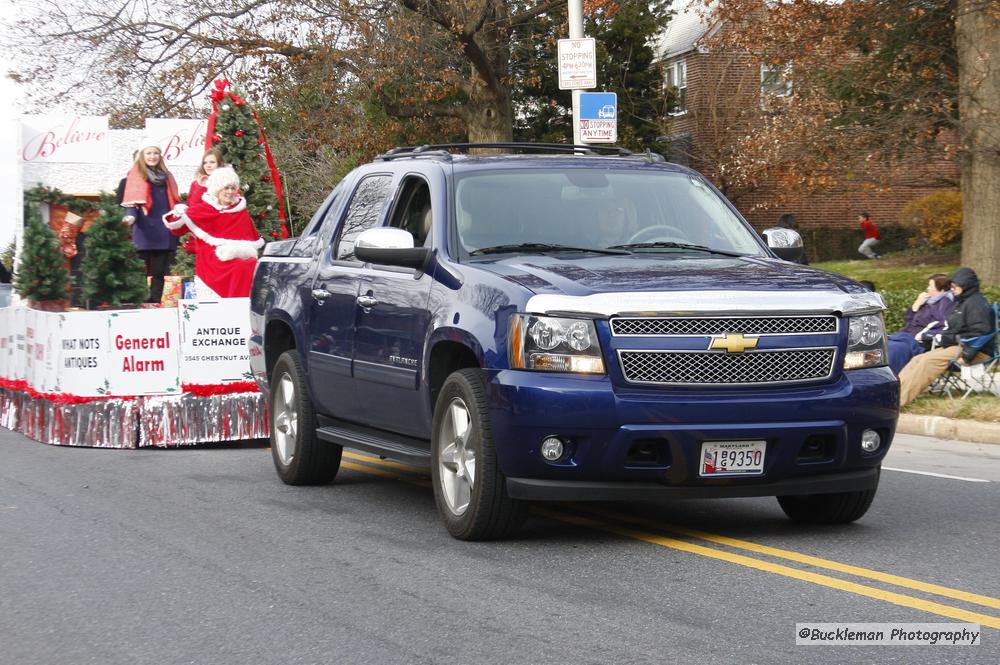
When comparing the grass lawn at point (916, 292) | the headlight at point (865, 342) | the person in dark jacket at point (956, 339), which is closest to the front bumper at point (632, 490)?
the headlight at point (865, 342)

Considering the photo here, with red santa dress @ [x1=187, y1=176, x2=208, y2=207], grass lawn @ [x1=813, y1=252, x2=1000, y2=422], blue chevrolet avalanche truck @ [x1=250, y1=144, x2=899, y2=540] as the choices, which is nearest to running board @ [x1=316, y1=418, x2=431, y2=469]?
blue chevrolet avalanche truck @ [x1=250, y1=144, x2=899, y2=540]

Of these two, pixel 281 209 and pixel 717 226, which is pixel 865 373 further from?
pixel 281 209

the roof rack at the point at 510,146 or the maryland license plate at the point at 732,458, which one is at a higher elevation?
the roof rack at the point at 510,146

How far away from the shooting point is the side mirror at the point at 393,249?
780cm

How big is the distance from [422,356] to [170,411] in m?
4.98

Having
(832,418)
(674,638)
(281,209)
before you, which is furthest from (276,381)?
(281,209)

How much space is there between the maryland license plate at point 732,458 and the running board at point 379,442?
161cm

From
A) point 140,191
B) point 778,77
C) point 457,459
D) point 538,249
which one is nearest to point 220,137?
point 140,191

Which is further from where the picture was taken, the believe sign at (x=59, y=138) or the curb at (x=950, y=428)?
the believe sign at (x=59, y=138)

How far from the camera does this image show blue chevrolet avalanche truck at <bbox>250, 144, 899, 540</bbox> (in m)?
6.71

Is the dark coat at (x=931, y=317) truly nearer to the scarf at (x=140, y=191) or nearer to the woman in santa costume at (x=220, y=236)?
the woman in santa costume at (x=220, y=236)

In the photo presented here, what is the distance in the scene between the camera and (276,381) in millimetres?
9938

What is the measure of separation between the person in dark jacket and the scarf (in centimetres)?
840

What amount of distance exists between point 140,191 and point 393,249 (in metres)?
9.95
